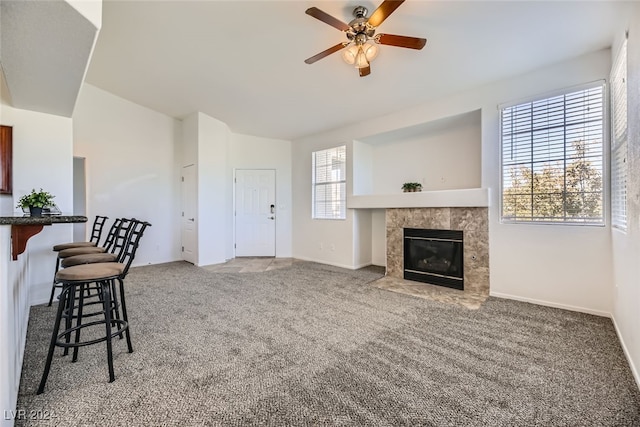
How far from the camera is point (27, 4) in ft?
5.00

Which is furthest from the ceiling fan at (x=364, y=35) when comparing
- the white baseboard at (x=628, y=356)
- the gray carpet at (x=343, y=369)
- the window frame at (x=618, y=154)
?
the white baseboard at (x=628, y=356)

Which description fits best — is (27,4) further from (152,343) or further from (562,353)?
(562,353)

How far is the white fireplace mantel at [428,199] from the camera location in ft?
11.8

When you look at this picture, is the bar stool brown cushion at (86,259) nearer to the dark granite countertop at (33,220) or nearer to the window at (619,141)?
the dark granite countertop at (33,220)

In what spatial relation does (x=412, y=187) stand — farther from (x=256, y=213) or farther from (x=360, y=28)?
(x=256, y=213)

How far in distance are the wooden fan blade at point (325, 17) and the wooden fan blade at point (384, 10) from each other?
0.75ft

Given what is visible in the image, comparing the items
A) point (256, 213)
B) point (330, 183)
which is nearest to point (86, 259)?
point (256, 213)

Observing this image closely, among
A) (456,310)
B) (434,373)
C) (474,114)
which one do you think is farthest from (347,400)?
(474,114)

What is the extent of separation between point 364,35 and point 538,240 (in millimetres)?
2991

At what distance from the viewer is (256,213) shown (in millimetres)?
6258

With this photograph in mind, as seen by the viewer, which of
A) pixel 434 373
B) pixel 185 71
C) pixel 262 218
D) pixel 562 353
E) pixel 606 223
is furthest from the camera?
pixel 262 218

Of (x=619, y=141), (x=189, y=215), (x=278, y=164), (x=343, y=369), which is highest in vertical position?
(x=278, y=164)

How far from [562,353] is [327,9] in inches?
136

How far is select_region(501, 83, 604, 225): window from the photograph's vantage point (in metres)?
2.88
